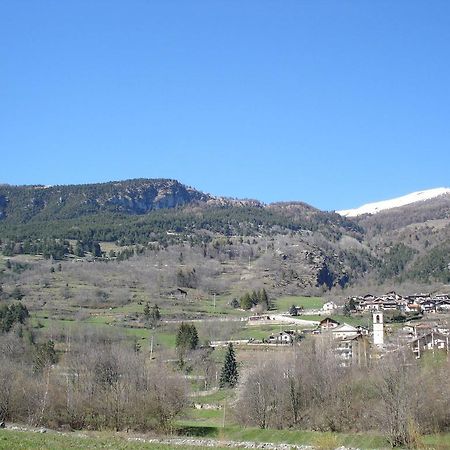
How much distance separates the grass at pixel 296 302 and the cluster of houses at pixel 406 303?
314 inches

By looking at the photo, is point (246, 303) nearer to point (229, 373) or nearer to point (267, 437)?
point (229, 373)

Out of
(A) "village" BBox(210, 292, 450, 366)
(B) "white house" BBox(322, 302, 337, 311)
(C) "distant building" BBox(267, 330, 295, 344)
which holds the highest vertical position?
(B) "white house" BBox(322, 302, 337, 311)

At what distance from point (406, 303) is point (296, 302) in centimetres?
2320

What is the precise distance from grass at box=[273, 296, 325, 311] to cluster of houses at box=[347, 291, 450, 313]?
7982mm

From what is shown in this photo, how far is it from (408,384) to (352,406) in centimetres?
728

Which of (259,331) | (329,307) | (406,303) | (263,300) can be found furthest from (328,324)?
(406,303)

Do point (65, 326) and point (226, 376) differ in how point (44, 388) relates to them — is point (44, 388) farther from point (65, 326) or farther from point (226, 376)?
point (65, 326)

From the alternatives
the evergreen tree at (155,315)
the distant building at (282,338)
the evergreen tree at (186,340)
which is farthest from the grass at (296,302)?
the evergreen tree at (186,340)

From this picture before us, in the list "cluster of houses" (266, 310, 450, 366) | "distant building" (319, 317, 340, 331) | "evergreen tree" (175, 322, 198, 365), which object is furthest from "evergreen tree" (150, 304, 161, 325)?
"distant building" (319, 317, 340, 331)

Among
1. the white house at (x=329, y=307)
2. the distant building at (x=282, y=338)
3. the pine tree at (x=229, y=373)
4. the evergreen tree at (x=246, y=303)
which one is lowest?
the pine tree at (x=229, y=373)

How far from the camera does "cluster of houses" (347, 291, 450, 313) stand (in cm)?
13025

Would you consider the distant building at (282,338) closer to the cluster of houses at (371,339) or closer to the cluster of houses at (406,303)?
the cluster of houses at (371,339)

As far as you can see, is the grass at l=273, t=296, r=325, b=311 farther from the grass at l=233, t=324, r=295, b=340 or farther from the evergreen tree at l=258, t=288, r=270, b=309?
the grass at l=233, t=324, r=295, b=340

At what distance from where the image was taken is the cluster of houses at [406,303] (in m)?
130
